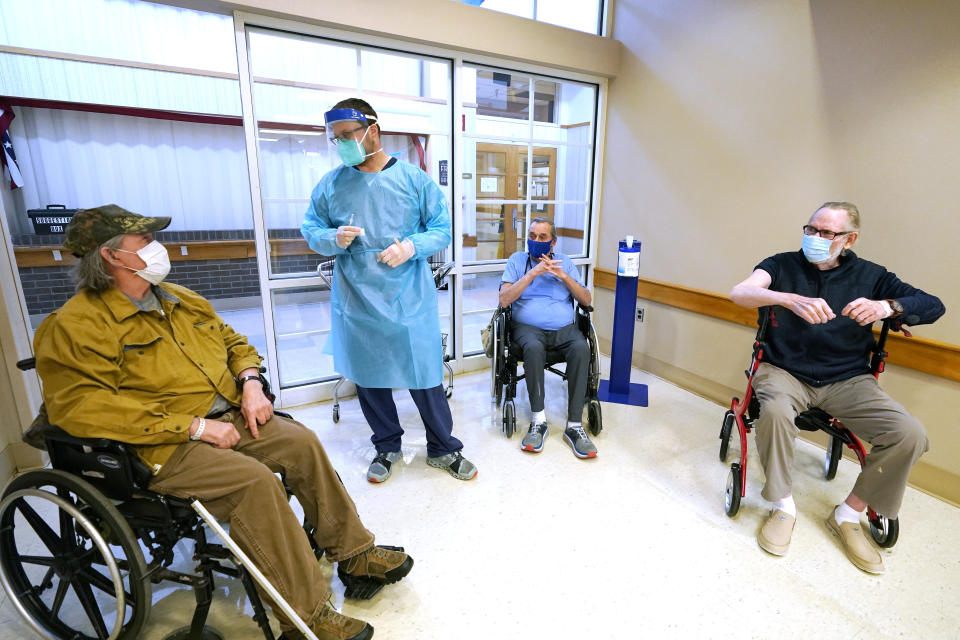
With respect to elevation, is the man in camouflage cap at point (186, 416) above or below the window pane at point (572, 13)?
below

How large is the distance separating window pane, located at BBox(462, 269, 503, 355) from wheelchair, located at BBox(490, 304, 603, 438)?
2.96ft

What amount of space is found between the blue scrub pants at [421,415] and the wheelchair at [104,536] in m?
Result: 0.96

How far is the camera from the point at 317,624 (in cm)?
129

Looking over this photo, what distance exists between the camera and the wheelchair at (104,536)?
1.17 m

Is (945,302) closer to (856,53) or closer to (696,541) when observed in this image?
(856,53)

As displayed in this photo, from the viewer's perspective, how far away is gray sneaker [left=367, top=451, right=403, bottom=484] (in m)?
2.17

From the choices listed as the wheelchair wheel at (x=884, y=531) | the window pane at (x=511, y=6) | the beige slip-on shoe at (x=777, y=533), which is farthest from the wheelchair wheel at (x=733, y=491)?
the window pane at (x=511, y=6)

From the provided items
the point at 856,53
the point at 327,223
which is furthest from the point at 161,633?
the point at 856,53

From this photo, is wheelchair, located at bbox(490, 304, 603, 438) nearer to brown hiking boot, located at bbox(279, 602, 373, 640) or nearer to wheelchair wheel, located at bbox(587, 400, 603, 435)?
wheelchair wheel, located at bbox(587, 400, 603, 435)

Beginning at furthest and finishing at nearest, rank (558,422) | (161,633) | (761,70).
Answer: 1. (558,422)
2. (761,70)
3. (161,633)

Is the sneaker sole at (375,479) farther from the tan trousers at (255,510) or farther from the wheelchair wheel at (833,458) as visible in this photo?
the wheelchair wheel at (833,458)

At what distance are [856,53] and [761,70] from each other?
46cm

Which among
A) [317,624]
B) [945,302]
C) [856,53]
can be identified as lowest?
[317,624]

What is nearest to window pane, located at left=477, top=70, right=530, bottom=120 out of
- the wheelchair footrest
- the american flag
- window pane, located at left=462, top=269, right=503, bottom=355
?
window pane, located at left=462, top=269, right=503, bottom=355
